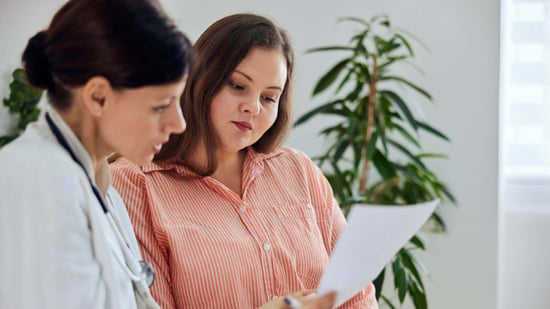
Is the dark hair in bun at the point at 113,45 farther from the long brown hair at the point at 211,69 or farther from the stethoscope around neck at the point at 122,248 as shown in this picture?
the long brown hair at the point at 211,69

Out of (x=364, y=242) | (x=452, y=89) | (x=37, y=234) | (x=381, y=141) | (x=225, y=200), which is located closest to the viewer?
(x=37, y=234)

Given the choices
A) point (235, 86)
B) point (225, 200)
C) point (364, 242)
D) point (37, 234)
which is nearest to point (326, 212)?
point (225, 200)

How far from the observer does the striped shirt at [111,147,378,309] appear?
1607mm

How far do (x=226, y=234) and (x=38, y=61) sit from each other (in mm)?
669

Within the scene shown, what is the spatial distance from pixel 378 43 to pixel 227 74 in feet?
3.94

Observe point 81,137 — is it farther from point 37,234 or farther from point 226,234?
point 226,234

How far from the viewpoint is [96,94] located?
111cm

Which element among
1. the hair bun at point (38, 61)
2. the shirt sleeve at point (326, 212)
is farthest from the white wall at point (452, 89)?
the hair bun at point (38, 61)

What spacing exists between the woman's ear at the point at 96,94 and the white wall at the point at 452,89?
203 cm

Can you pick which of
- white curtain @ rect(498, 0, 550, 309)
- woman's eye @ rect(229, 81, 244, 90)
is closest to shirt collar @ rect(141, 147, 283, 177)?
woman's eye @ rect(229, 81, 244, 90)

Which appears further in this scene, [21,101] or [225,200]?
[21,101]

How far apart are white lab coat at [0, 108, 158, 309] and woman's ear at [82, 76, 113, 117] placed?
6 centimetres

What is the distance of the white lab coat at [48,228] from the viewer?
3.47ft

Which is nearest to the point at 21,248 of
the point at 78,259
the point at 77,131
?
the point at 78,259
